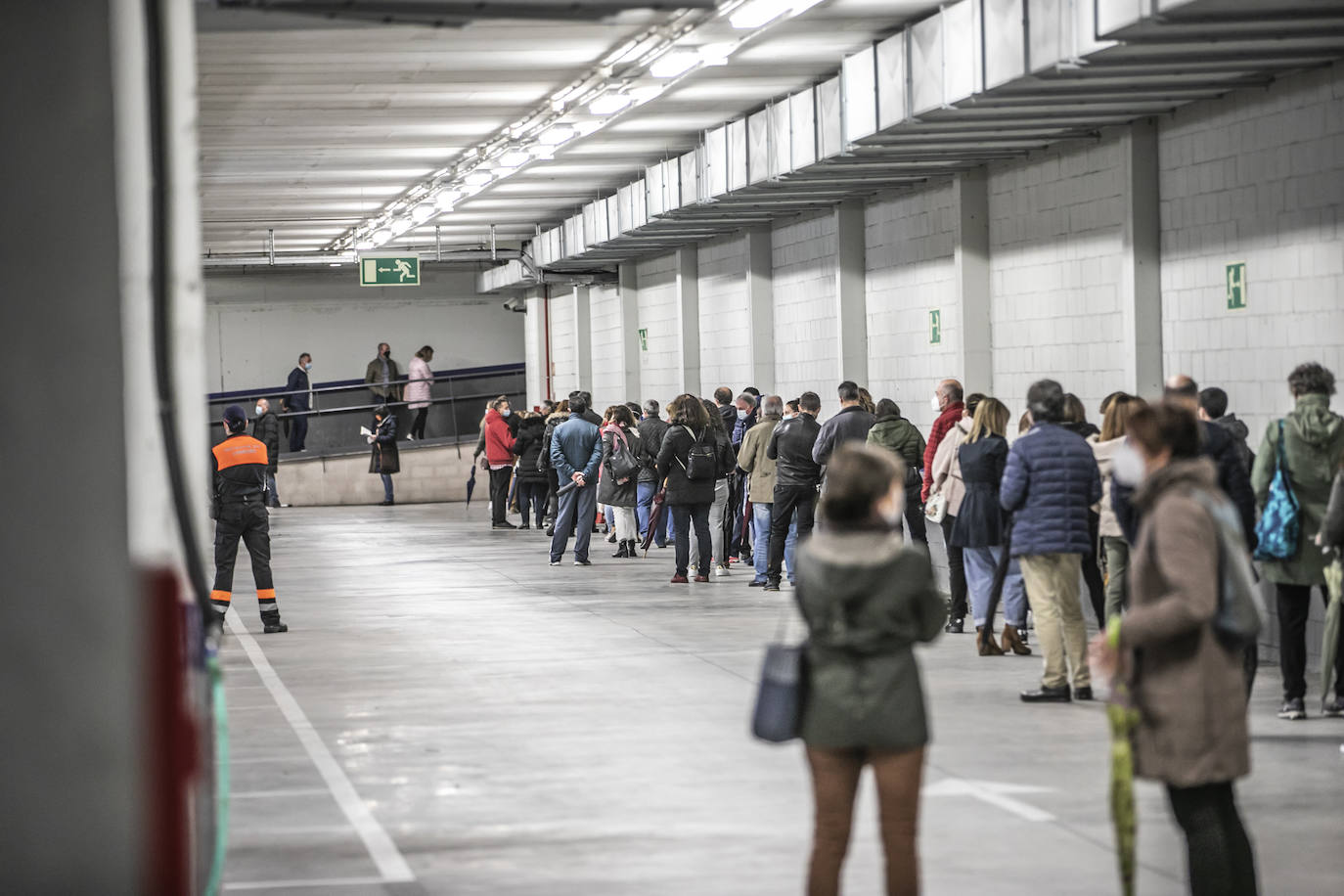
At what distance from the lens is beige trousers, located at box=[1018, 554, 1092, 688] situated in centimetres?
1121

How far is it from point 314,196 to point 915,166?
12041 mm

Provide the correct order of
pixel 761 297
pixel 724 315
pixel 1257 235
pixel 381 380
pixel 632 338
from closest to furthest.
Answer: pixel 1257 235, pixel 761 297, pixel 724 315, pixel 632 338, pixel 381 380

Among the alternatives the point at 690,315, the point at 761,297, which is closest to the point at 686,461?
the point at 761,297

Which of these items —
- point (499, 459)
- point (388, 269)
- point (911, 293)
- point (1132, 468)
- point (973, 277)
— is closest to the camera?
point (1132, 468)

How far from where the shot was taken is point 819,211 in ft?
77.0

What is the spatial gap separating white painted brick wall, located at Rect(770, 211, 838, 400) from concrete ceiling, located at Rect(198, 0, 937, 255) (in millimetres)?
2011

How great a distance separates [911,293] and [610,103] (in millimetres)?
4442

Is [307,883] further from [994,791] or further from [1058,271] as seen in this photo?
[1058,271]

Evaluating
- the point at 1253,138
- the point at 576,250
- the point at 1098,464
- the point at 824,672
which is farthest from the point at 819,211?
the point at 824,672

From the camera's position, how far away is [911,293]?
836 inches

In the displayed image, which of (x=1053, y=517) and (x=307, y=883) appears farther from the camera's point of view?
(x=1053, y=517)

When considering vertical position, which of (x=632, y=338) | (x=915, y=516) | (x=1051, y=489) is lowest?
(x=915, y=516)

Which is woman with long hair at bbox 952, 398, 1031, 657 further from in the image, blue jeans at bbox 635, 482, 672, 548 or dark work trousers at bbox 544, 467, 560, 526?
dark work trousers at bbox 544, 467, 560, 526

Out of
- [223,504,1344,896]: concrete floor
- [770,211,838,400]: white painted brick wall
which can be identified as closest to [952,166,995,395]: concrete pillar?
[770,211,838,400]: white painted brick wall
